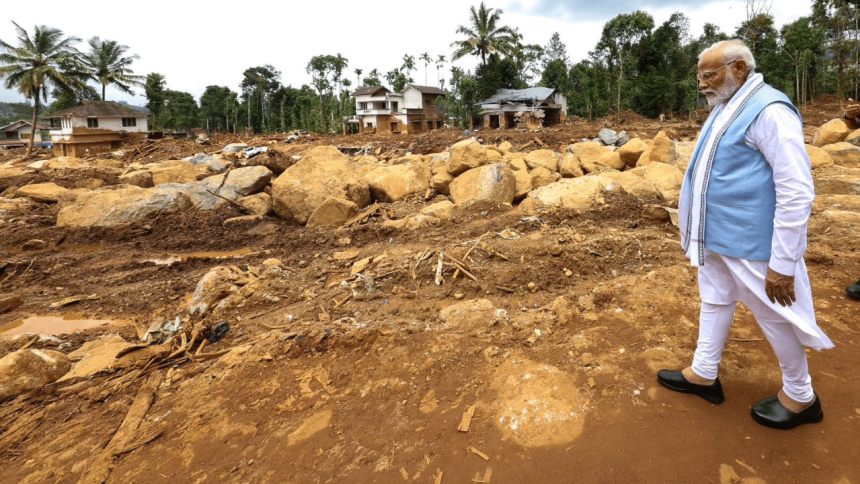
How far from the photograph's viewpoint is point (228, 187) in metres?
9.19

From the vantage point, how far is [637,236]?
5055 millimetres

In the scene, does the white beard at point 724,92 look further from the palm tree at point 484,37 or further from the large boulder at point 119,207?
the palm tree at point 484,37

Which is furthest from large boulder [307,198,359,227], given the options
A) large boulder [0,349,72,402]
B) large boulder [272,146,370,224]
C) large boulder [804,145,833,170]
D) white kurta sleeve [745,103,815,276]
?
large boulder [804,145,833,170]

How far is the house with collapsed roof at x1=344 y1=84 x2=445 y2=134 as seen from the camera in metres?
36.7

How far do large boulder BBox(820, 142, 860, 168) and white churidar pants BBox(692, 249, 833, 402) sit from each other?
8.67 meters

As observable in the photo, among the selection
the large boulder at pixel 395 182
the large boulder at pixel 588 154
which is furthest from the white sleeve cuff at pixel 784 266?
the large boulder at pixel 588 154

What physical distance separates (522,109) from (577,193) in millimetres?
23448

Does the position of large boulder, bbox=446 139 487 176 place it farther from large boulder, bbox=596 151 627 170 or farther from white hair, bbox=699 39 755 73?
white hair, bbox=699 39 755 73

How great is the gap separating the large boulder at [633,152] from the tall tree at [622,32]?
69.2ft

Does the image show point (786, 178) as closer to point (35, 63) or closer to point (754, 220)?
point (754, 220)

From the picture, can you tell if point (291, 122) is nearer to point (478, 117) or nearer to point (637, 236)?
point (478, 117)

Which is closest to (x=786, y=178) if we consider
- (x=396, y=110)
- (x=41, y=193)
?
(x=41, y=193)

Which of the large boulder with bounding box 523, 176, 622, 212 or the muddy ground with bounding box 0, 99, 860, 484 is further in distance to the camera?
the large boulder with bounding box 523, 176, 622, 212

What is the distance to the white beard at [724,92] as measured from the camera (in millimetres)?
1956
